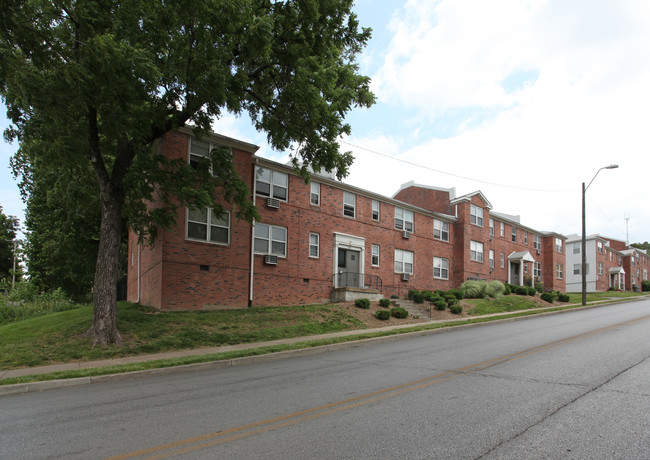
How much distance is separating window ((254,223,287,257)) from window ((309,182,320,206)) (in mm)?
2492

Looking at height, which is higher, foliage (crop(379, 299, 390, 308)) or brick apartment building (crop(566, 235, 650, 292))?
brick apartment building (crop(566, 235, 650, 292))

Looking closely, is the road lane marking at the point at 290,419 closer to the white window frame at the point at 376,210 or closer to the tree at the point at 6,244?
the white window frame at the point at 376,210

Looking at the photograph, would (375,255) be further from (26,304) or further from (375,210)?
(26,304)

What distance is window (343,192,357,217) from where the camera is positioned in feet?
77.4

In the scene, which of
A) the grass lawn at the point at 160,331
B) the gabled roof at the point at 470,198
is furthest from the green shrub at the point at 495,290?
the grass lawn at the point at 160,331

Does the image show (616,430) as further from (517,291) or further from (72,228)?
(72,228)

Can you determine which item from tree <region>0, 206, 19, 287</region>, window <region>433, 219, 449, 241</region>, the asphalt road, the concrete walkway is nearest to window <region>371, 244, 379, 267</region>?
window <region>433, 219, 449, 241</region>

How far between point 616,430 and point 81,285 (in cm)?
3422

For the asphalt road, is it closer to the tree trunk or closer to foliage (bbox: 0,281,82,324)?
the tree trunk

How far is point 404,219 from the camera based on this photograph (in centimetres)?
2736

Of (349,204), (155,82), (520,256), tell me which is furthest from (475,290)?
(155,82)

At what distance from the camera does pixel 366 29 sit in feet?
47.4

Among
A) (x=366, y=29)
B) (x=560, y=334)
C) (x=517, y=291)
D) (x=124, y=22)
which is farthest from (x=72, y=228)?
(x=517, y=291)

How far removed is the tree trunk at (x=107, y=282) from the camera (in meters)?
11.5
